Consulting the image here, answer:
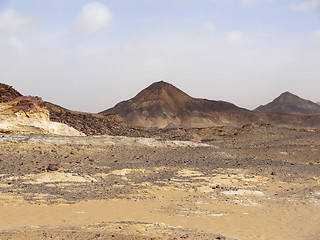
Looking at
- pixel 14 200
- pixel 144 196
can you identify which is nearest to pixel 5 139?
pixel 14 200

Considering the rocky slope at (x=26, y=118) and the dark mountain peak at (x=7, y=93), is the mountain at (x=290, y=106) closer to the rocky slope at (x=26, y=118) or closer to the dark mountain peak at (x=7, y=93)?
the dark mountain peak at (x=7, y=93)

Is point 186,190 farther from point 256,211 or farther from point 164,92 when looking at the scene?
point 164,92

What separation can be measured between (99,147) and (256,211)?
28.4 ft

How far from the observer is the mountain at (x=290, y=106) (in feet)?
334

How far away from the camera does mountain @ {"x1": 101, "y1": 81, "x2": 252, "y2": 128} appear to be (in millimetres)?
69812

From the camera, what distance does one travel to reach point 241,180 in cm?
1277

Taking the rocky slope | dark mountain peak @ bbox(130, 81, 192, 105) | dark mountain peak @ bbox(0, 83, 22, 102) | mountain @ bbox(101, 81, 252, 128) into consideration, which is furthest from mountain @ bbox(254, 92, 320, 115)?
the rocky slope

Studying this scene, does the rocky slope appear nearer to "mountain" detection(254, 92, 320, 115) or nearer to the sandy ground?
the sandy ground

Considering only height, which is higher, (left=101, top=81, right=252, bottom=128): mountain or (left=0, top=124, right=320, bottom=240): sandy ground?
(left=101, top=81, right=252, bottom=128): mountain

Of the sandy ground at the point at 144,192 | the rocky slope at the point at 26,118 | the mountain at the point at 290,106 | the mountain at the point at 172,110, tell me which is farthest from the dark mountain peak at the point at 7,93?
the mountain at the point at 290,106

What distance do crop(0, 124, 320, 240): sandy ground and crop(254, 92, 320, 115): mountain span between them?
9089 cm

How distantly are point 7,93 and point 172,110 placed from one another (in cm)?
5349

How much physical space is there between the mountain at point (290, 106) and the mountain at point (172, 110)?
88.2 ft

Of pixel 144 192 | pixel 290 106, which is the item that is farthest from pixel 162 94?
pixel 144 192
